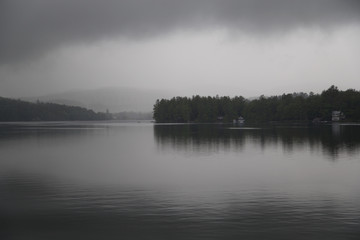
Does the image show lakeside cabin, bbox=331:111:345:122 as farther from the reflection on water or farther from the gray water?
the gray water

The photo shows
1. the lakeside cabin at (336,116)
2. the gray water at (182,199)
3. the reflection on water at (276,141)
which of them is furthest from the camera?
the lakeside cabin at (336,116)

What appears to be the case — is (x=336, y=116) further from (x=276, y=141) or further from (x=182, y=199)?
(x=182, y=199)

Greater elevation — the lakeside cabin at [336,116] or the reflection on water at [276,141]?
the lakeside cabin at [336,116]

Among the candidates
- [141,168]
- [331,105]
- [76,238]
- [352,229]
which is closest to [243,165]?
[141,168]

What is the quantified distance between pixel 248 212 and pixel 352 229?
3491mm

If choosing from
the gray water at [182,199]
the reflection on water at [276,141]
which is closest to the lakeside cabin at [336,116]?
the reflection on water at [276,141]

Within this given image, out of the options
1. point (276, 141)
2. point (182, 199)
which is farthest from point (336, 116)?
point (182, 199)

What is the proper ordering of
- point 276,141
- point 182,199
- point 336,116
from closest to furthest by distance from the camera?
point 182,199 → point 276,141 → point 336,116

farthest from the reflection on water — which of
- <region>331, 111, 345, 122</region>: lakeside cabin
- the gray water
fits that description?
<region>331, 111, 345, 122</region>: lakeside cabin

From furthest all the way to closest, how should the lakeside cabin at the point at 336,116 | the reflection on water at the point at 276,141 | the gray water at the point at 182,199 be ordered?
the lakeside cabin at the point at 336,116 → the reflection on water at the point at 276,141 → the gray water at the point at 182,199

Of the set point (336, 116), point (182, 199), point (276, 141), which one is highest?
point (336, 116)

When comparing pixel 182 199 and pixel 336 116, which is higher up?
pixel 336 116

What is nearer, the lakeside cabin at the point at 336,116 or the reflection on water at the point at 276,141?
the reflection on water at the point at 276,141

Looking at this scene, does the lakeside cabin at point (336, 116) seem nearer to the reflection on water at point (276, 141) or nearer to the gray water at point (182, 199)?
the reflection on water at point (276, 141)
